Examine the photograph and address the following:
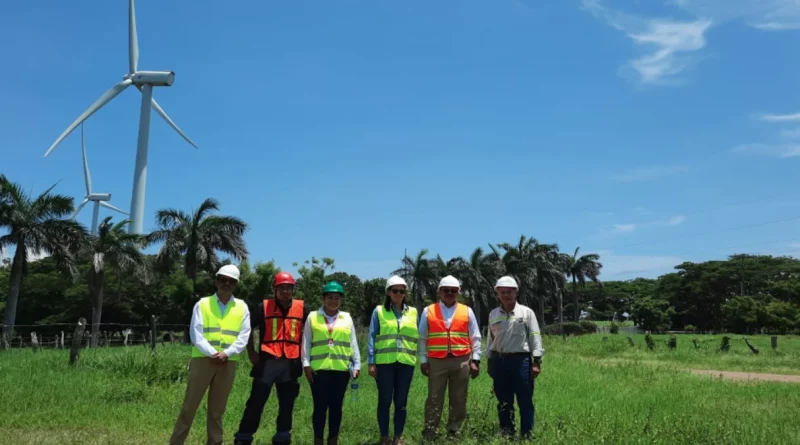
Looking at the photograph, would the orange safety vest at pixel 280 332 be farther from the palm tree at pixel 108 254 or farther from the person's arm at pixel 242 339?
the palm tree at pixel 108 254

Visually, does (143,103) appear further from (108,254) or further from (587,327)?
(587,327)

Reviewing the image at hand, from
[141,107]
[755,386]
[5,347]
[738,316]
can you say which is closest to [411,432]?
[755,386]

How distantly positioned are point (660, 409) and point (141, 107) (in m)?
38.1

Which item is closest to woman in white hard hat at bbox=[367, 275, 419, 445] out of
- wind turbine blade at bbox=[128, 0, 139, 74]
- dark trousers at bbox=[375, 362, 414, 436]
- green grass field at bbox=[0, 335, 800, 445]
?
dark trousers at bbox=[375, 362, 414, 436]

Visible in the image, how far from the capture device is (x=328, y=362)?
18.8 feet

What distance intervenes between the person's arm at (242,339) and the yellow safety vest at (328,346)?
62 centimetres

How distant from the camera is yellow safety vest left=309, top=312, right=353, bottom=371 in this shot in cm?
576

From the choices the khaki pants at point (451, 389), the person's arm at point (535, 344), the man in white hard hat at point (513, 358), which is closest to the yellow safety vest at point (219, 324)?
the khaki pants at point (451, 389)

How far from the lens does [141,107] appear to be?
3884 centimetres

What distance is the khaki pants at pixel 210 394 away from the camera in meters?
5.59

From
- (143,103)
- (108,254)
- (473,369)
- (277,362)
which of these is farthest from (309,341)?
(143,103)

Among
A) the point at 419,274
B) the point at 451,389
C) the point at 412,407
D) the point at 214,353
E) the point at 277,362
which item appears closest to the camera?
the point at 214,353

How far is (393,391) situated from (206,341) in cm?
189

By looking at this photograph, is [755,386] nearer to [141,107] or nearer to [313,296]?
[313,296]
